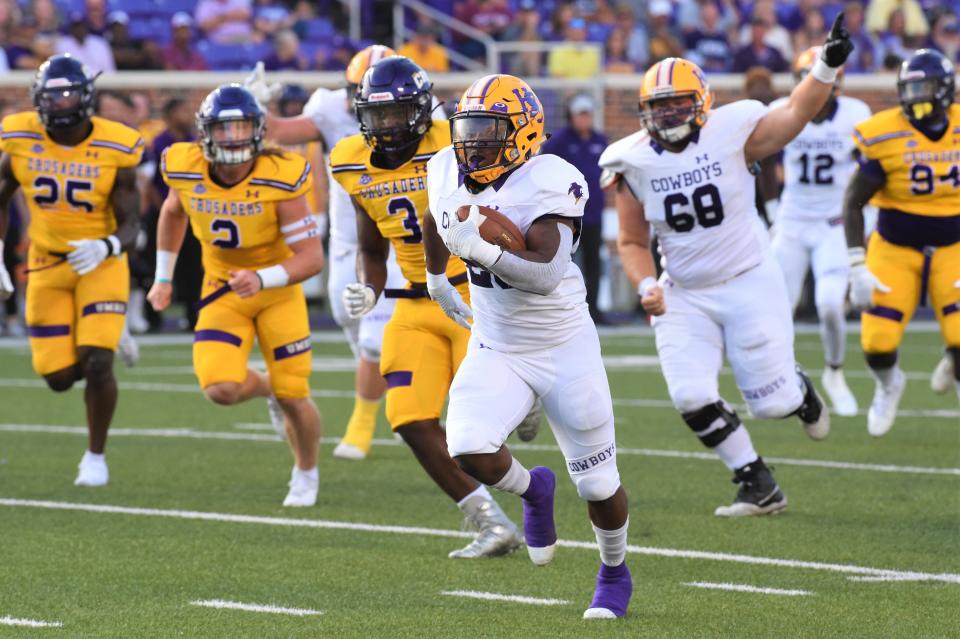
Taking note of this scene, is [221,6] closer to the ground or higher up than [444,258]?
higher up

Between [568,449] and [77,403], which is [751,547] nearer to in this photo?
[568,449]

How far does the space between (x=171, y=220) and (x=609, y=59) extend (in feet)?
34.7

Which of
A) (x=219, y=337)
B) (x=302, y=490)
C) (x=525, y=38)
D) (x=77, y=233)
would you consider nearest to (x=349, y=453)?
(x=302, y=490)

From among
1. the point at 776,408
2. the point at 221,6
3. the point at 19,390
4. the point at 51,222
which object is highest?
the point at 221,6

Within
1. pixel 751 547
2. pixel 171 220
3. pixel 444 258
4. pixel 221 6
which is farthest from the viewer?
pixel 221 6

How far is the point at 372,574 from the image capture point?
218 inches

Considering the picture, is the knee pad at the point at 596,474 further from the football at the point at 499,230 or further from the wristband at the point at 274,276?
the wristband at the point at 274,276

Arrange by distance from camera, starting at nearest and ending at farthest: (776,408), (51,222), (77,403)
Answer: (776,408) → (51,222) → (77,403)

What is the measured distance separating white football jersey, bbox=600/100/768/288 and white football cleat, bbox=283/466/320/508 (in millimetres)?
1752

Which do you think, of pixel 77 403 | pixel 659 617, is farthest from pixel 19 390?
pixel 659 617

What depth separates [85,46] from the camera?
48.7ft

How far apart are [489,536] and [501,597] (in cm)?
65

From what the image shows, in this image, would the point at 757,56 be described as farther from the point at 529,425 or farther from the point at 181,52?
the point at 529,425

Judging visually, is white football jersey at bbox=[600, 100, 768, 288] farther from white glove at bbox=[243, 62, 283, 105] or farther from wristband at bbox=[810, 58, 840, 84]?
white glove at bbox=[243, 62, 283, 105]
